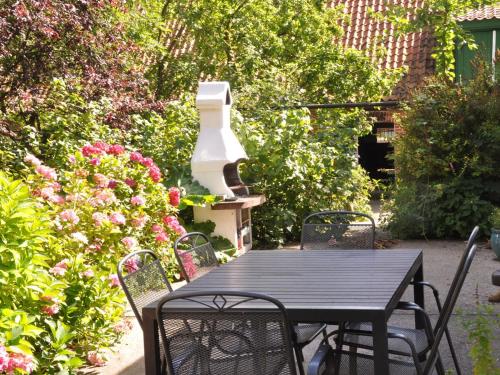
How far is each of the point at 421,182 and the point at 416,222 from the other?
74 centimetres

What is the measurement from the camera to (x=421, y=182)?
10.4m

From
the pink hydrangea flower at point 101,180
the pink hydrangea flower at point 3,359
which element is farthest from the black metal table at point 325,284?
the pink hydrangea flower at point 101,180

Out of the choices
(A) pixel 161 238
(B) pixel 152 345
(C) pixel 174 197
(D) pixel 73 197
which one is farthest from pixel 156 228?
(B) pixel 152 345

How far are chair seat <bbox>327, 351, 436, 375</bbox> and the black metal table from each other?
30 centimetres

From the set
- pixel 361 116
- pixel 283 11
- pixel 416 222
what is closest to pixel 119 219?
pixel 416 222

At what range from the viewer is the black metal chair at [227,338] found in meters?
2.64

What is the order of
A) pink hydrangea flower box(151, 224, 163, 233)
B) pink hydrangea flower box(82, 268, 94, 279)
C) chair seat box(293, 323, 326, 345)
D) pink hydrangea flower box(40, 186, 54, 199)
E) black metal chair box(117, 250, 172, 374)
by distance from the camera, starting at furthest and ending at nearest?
pink hydrangea flower box(151, 224, 163, 233)
pink hydrangea flower box(40, 186, 54, 199)
pink hydrangea flower box(82, 268, 94, 279)
chair seat box(293, 323, 326, 345)
black metal chair box(117, 250, 172, 374)

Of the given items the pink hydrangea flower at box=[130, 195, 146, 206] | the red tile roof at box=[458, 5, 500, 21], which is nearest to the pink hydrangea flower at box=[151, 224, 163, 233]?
the pink hydrangea flower at box=[130, 195, 146, 206]

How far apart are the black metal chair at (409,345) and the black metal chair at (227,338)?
0.29 m

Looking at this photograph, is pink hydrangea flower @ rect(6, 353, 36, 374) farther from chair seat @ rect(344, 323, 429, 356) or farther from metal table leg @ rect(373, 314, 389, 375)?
metal table leg @ rect(373, 314, 389, 375)

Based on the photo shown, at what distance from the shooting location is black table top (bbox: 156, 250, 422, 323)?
2869mm

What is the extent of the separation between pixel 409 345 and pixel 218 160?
5.42 metres

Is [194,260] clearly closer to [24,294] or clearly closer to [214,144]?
[24,294]

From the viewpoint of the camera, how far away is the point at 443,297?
6.43 metres
